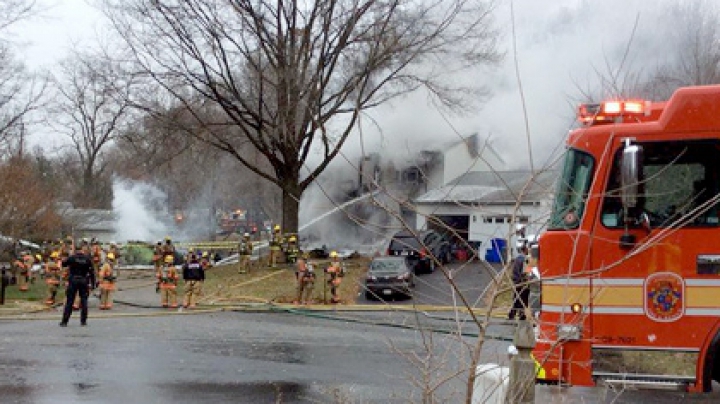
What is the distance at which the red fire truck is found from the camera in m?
6.33

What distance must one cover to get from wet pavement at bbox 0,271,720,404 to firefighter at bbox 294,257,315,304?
284cm

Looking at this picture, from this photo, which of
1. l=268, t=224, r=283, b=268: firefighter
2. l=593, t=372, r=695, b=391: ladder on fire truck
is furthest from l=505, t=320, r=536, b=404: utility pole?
l=268, t=224, r=283, b=268: firefighter

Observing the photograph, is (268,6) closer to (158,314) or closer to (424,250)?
(158,314)

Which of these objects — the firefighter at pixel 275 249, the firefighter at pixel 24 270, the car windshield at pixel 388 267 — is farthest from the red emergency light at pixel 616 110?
the firefighter at pixel 275 249

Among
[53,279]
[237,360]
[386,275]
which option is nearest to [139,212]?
[386,275]

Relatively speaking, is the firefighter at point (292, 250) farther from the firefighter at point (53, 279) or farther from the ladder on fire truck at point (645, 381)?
the ladder on fire truck at point (645, 381)

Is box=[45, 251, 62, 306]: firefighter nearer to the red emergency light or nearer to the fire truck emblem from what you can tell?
the red emergency light

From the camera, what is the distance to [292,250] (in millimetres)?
28797

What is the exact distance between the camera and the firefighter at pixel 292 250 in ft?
93.7

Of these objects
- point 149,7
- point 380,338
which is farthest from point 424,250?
point 149,7

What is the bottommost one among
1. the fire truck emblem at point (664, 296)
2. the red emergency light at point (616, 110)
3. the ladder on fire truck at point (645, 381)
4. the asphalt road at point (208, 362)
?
the asphalt road at point (208, 362)

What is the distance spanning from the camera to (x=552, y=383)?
6734 millimetres

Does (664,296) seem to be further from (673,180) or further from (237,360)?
(237,360)

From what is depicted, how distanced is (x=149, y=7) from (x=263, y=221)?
32702 mm
